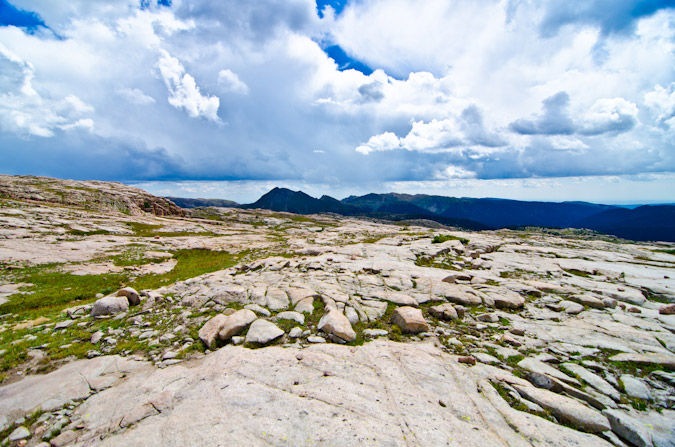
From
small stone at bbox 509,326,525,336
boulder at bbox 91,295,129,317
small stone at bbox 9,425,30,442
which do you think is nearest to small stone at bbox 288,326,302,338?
small stone at bbox 9,425,30,442

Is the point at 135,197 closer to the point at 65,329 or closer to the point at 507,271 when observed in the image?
the point at 65,329

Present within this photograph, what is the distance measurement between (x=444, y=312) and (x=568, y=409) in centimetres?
692

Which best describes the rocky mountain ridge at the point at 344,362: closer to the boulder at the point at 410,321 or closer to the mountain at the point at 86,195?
the boulder at the point at 410,321

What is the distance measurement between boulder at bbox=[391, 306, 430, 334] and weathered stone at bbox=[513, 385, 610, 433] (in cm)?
471

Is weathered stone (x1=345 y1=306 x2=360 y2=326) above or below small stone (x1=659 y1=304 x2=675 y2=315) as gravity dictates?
below

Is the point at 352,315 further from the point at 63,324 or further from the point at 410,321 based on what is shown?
the point at 63,324

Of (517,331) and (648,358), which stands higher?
(648,358)

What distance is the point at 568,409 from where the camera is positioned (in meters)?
7.98

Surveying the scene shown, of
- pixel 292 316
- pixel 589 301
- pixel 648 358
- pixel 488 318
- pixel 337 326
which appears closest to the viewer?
pixel 648 358

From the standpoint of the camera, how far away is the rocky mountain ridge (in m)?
7.25

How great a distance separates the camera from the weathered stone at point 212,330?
→ 39.5ft

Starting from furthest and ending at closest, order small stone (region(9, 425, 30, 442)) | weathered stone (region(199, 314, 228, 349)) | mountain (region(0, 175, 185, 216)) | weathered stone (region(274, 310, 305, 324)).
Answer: mountain (region(0, 175, 185, 216))
weathered stone (region(274, 310, 305, 324))
weathered stone (region(199, 314, 228, 349))
small stone (region(9, 425, 30, 442))

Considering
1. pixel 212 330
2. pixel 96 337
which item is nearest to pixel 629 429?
pixel 212 330

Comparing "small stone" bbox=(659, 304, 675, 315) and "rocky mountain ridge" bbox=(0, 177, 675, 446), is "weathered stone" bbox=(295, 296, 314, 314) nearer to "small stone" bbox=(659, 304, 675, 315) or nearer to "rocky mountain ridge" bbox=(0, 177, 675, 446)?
"rocky mountain ridge" bbox=(0, 177, 675, 446)
